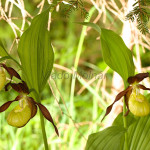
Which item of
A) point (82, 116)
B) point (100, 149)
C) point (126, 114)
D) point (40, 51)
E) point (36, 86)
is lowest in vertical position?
point (82, 116)

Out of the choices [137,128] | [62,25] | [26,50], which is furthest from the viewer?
[62,25]

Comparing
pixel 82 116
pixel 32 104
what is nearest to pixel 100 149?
pixel 32 104

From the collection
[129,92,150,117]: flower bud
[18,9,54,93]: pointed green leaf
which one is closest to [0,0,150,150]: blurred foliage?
[18,9,54,93]: pointed green leaf

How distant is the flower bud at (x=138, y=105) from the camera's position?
798 mm

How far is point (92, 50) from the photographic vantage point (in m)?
3.40

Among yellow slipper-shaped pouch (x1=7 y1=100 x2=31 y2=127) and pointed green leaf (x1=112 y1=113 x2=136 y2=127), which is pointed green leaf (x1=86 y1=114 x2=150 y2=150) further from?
yellow slipper-shaped pouch (x1=7 y1=100 x2=31 y2=127)

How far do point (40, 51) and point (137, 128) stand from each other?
47 centimetres

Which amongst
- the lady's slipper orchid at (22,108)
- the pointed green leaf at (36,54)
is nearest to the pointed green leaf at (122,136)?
the lady's slipper orchid at (22,108)

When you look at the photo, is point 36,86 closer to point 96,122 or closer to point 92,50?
point 96,122

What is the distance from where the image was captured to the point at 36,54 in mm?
810

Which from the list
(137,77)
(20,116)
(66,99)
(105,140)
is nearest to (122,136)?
(105,140)

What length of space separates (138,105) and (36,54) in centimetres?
38

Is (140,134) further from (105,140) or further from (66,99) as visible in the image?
(66,99)

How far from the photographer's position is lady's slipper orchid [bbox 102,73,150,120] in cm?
80
